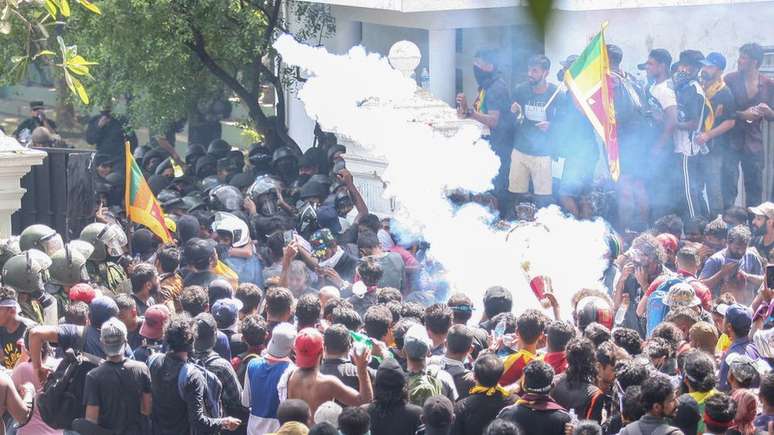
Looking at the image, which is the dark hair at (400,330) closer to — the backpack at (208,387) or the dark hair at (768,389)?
the backpack at (208,387)

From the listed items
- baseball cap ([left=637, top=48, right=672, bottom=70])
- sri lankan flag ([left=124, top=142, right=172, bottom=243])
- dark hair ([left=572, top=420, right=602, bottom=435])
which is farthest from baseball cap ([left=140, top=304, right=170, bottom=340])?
baseball cap ([left=637, top=48, right=672, bottom=70])

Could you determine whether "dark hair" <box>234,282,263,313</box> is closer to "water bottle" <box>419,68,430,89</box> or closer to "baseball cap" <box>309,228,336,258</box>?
"baseball cap" <box>309,228,336,258</box>

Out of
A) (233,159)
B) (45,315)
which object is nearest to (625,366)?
(45,315)

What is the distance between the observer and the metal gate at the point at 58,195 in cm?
1219

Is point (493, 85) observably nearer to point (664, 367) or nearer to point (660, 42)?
point (660, 42)

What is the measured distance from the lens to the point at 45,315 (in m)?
9.52

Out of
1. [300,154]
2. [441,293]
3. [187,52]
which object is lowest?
[441,293]

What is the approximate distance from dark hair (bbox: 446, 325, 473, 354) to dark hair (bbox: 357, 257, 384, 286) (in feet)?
6.92

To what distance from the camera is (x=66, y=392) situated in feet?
26.2

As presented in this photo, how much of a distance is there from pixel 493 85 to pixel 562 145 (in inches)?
38.8

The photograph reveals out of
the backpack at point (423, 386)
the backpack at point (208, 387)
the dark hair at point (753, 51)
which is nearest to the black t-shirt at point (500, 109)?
the dark hair at point (753, 51)

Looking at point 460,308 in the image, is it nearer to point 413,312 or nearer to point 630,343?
point 413,312

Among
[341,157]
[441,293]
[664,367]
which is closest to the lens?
[664,367]

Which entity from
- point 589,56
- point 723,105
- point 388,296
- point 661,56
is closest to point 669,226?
point 589,56
